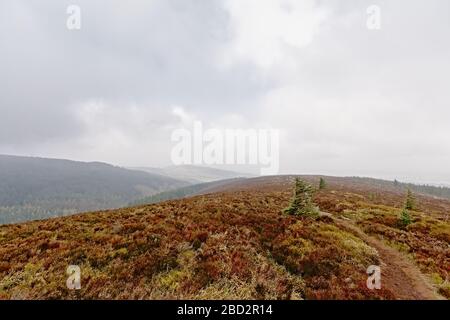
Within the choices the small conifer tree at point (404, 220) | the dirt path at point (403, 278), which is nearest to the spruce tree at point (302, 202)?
the dirt path at point (403, 278)

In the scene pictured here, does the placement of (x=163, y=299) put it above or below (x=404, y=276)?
above

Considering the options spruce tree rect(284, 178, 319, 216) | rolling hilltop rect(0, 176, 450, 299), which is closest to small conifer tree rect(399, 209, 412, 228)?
rolling hilltop rect(0, 176, 450, 299)

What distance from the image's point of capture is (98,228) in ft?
49.9

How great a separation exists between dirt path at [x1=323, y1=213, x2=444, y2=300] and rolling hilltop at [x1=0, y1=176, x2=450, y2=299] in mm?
55

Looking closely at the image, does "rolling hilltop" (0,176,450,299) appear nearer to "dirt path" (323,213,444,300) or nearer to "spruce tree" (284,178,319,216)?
"dirt path" (323,213,444,300)

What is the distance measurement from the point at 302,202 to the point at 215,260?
11331 millimetres

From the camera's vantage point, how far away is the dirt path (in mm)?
9357

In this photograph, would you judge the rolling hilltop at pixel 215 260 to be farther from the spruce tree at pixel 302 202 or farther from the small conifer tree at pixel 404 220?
the small conifer tree at pixel 404 220

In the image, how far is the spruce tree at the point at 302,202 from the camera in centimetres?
1906

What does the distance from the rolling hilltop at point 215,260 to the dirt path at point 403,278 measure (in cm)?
6

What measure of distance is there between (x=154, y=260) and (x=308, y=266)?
6.58m
